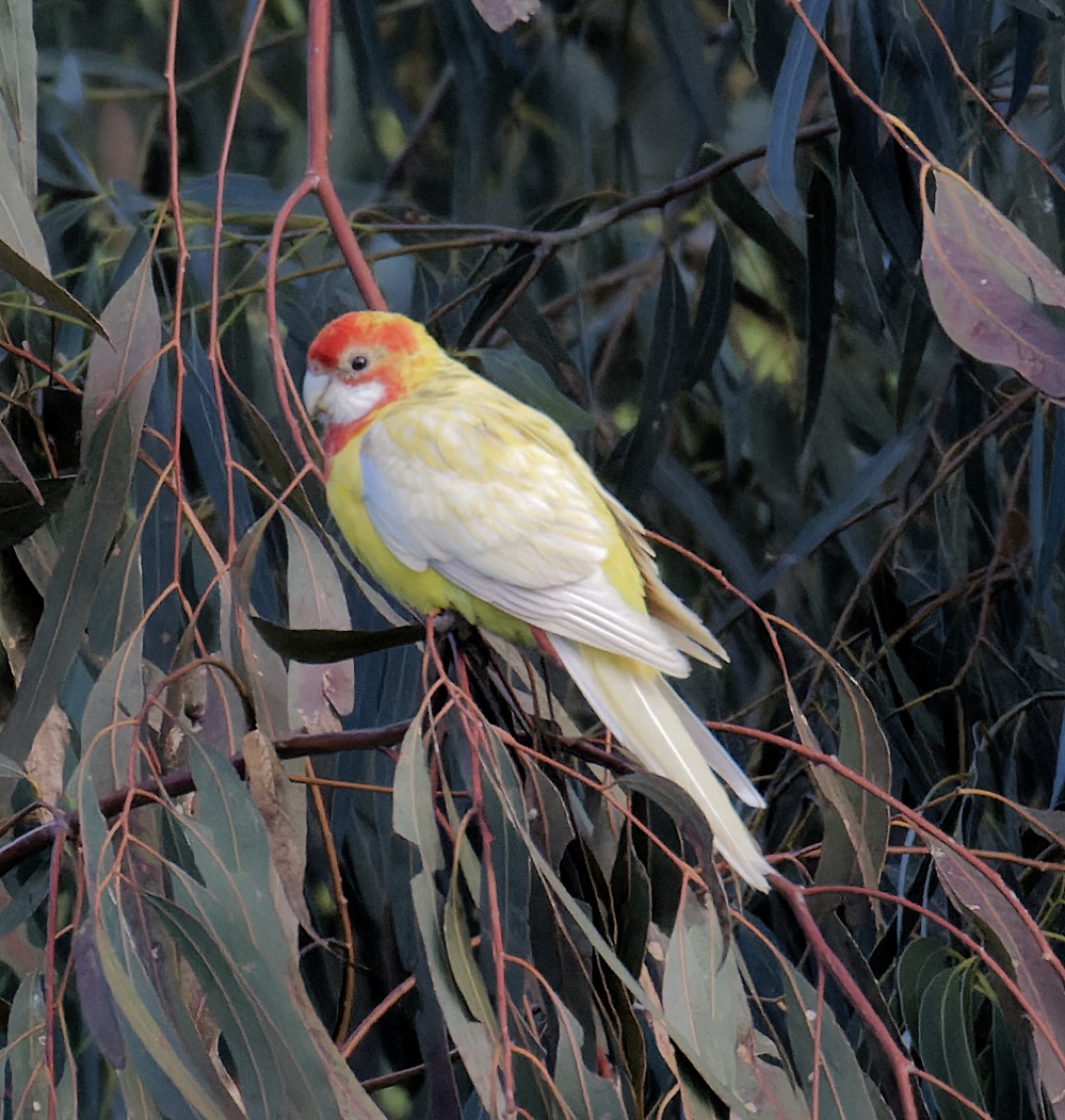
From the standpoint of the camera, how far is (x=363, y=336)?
4.34 ft

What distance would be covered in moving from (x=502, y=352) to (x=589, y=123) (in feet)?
3.57

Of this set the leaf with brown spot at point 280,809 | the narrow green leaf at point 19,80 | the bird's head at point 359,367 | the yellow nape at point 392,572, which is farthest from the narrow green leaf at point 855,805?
the narrow green leaf at point 19,80

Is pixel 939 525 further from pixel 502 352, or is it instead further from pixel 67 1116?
pixel 67 1116

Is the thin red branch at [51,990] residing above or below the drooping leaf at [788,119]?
below

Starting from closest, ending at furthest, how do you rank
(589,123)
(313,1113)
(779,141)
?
(313,1113)
(779,141)
(589,123)

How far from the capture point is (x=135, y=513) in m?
1.63

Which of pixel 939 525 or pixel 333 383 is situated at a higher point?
pixel 333 383

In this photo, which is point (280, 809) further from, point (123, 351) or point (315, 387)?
point (315, 387)

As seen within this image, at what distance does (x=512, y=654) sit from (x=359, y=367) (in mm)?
286

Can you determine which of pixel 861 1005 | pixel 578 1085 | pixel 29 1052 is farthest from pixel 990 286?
pixel 29 1052

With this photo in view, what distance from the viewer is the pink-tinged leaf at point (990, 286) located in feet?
3.25

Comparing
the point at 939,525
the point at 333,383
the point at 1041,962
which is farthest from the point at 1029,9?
the point at 1041,962

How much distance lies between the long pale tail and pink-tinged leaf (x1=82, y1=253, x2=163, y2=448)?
36cm

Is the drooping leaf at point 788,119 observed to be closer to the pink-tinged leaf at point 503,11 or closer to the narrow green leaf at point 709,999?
the pink-tinged leaf at point 503,11
